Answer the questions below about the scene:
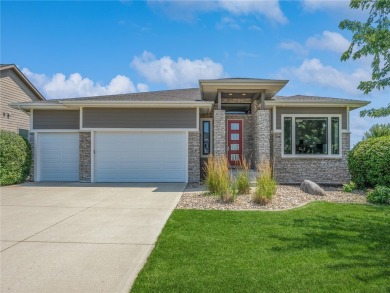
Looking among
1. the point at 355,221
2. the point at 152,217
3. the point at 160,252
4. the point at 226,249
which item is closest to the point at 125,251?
the point at 160,252

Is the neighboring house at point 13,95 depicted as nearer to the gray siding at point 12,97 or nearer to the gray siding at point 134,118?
the gray siding at point 12,97

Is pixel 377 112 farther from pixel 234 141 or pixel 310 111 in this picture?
pixel 234 141

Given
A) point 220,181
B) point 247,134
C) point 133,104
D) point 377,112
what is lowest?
point 220,181

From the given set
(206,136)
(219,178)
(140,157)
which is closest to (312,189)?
(219,178)

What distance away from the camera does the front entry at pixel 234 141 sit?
535 inches

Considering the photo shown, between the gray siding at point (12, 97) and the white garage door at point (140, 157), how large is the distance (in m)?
7.44

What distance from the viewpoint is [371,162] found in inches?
382

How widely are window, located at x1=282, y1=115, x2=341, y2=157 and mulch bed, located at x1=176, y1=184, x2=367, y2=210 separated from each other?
2.49 m

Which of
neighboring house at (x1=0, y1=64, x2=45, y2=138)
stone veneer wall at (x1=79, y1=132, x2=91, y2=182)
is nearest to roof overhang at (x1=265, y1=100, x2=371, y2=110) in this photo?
stone veneer wall at (x1=79, y1=132, x2=91, y2=182)

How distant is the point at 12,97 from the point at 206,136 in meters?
Result: 11.9

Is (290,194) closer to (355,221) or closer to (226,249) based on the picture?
(355,221)

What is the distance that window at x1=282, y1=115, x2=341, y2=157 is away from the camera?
12062 millimetres

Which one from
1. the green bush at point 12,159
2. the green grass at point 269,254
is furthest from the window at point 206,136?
the green bush at point 12,159

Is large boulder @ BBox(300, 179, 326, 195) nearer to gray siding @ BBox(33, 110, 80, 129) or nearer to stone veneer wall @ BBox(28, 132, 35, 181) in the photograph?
gray siding @ BBox(33, 110, 80, 129)
